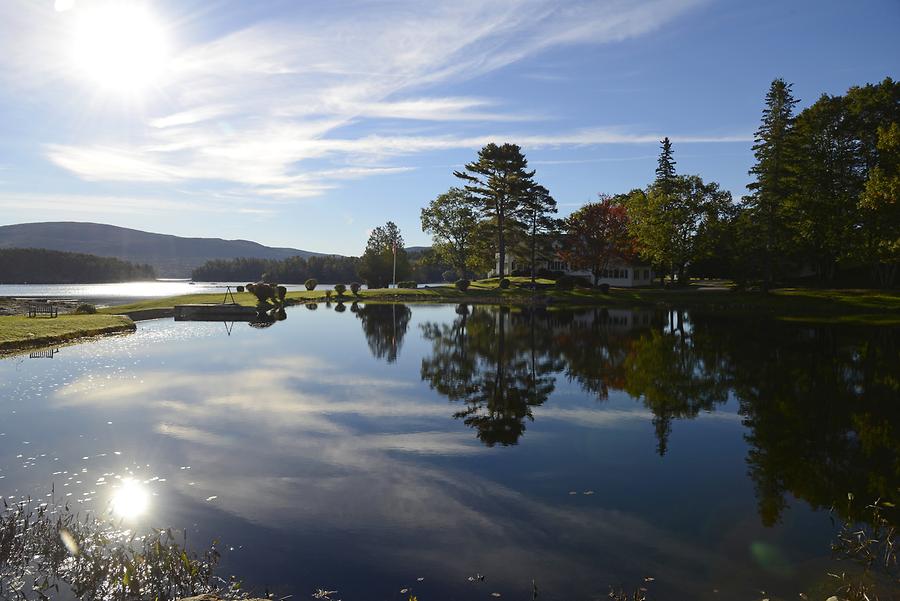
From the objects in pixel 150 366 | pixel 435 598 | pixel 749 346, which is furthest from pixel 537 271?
pixel 435 598

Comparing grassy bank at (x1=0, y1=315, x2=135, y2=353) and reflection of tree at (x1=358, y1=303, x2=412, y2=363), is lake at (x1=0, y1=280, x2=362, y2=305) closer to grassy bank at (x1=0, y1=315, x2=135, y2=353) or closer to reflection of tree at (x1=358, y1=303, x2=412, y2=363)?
grassy bank at (x1=0, y1=315, x2=135, y2=353)

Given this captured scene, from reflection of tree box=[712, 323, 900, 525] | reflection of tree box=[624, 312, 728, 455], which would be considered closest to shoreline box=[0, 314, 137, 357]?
reflection of tree box=[624, 312, 728, 455]

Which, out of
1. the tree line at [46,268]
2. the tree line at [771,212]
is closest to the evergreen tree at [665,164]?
the tree line at [771,212]

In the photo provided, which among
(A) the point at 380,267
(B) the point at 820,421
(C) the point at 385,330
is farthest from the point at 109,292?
(B) the point at 820,421

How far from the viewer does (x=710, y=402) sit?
1719cm

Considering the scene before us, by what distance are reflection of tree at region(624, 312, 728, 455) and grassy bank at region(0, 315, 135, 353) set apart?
2678 centimetres

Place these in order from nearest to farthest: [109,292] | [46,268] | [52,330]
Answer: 1. [52,330]
2. [109,292]
3. [46,268]

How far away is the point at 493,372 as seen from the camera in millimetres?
22125

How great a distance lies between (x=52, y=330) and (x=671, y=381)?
30291mm

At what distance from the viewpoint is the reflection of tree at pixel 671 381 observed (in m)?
16.1

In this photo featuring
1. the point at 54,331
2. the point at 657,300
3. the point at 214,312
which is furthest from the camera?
the point at 657,300

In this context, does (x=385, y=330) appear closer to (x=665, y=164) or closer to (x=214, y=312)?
(x=214, y=312)

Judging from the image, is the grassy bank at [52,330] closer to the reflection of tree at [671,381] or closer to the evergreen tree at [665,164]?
the reflection of tree at [671,381]

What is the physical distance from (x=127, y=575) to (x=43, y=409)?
11.0m
